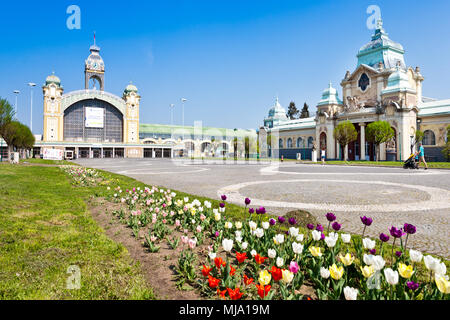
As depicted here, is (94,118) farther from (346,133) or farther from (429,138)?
(429,138)

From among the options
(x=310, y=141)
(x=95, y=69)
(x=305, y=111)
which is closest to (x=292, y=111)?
(x=305, y=111)

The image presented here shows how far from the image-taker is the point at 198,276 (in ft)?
10.8

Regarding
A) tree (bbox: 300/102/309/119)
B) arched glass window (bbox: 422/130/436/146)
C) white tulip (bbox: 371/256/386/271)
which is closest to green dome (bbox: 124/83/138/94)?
tree (bbox: 300/102/309/119)

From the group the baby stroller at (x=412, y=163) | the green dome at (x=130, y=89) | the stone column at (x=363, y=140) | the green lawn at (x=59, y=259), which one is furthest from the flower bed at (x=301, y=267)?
the green dome at (x=130, y=89)

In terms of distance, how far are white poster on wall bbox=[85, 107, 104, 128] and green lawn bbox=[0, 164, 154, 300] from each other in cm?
9368

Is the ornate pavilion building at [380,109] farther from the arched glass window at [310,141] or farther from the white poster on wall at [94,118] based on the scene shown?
the white poster on wall at [94,118]

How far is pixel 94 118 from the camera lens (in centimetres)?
9131

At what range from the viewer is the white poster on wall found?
90.4 m

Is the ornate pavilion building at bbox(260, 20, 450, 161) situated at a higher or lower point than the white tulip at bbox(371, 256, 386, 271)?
higher

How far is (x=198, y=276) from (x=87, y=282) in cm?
124

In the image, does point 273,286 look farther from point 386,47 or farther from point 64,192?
point 386,47

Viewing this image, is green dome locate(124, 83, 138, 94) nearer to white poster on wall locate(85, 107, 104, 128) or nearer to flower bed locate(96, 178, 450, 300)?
white poster on wall locate(85, 107, 104, 128)

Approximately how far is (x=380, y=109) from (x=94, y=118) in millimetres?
83013
